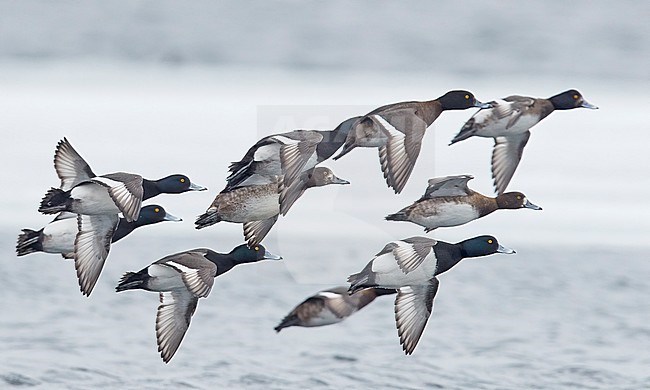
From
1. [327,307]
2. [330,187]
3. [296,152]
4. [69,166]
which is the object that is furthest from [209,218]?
[330,187]

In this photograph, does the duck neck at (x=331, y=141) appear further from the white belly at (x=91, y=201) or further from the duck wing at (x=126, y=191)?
the white belly at (x=91, y=201)

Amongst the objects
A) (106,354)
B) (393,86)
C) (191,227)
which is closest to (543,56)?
(393,86)

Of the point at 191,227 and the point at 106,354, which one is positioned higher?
the point at 191,227

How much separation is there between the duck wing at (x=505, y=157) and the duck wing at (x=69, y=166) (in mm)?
2445

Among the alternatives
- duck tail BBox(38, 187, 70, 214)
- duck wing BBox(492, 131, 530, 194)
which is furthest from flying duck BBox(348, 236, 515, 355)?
duck tail BBox(38, 187, 70, 214)

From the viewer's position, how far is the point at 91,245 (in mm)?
7566

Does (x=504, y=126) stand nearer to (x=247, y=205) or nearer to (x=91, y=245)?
(x=247, y=205)

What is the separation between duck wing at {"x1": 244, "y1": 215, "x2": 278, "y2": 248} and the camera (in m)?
7.94

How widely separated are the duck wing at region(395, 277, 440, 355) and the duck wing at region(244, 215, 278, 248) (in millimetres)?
884

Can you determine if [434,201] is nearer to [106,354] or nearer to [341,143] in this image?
[341,143]

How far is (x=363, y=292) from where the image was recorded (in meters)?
9.01

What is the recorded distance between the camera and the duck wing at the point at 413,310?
25.1 feet

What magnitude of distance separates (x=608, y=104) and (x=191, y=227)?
344 inches

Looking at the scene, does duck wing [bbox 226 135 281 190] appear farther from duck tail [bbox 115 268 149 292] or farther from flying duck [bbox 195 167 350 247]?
duck tail [bbox 115 268 149 292]
